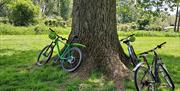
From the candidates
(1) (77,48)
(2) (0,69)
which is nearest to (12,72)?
(2) (0,69)

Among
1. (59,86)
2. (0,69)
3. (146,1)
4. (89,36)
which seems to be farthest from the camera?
(146,1)

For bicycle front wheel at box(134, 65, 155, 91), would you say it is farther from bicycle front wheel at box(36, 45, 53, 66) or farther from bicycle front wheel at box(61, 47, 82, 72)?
bicycle front wheel at box(36, 45, 53, 66)

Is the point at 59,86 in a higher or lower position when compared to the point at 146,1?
lower

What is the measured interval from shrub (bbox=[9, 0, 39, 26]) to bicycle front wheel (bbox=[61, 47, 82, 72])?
2357 cm

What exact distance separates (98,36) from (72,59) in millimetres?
763

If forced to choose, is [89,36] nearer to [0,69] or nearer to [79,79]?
[79,79]

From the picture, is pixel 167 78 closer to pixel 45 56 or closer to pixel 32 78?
pixel 32 78

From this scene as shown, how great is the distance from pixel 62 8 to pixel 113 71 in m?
56.2

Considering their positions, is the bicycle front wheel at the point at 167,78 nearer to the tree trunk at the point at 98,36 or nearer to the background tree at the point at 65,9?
the tree trunk at the point at 98,36

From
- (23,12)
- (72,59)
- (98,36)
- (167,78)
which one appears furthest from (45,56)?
(23,12)

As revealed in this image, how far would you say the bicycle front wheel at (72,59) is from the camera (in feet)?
25.3

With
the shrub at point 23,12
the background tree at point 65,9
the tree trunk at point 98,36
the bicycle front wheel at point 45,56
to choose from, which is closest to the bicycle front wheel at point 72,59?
the tree trunk at point 98,36

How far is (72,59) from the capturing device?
784 centimetres

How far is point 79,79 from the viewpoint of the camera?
730 centimetres
